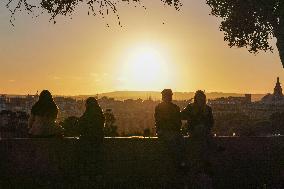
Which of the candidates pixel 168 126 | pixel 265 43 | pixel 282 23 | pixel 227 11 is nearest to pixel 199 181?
pixel 168 126


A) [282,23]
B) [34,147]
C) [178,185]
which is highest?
[282,23]

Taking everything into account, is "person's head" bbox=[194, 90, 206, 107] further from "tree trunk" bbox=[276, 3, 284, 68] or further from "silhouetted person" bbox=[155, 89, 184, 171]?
"tree trunk" bbox=[276, 3, 284, 68]

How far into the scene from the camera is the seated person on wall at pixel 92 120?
42.3 ft

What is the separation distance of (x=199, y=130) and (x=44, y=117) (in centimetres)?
378

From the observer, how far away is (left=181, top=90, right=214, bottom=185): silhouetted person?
1333cm

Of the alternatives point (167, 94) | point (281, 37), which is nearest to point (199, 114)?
point (167, 94)

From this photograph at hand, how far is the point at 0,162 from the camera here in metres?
13.4

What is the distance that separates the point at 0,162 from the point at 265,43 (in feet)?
42.0

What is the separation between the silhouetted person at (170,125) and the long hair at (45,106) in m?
2.46

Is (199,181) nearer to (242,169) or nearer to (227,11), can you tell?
(242,169)

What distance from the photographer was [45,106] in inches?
508

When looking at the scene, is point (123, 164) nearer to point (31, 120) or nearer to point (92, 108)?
point (92, 108)

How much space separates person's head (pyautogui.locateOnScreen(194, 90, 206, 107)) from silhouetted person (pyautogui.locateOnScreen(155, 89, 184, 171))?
0.49 metres

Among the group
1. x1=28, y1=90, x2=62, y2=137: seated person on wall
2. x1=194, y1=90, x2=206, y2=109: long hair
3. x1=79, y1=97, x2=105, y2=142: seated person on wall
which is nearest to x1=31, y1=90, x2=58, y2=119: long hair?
x1=28, y1=90, x2=62, y2=137: seated person on wall
